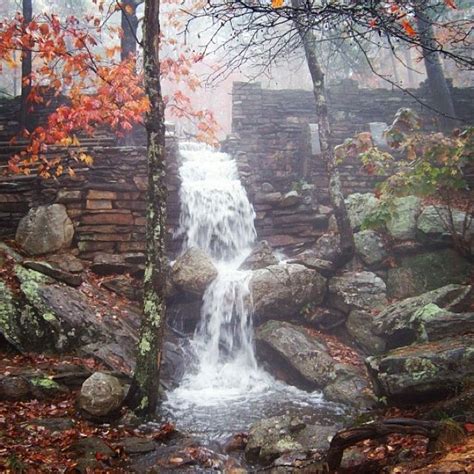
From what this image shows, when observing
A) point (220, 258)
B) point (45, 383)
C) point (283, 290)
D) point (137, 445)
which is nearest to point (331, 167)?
point (283, 290)

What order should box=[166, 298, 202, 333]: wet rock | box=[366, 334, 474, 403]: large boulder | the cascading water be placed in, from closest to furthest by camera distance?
1. box=[366, 334, 474, 403]: large boulder
2. the cascading water
3. box=[166, 298, 202, 333]: wet rock

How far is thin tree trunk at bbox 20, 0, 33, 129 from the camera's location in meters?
9.82

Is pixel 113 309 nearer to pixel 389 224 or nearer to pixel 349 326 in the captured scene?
pixel 349 326

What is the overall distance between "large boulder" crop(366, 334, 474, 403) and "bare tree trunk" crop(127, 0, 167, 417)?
9.86 feet

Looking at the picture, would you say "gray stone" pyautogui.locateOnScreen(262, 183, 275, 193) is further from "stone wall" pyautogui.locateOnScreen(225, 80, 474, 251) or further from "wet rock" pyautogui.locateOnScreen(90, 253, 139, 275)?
"wet rock" pyautogui.locateOnScreen(90, 253, 139, 275)

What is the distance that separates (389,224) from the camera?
30.5ft

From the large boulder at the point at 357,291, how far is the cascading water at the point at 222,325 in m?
1.91

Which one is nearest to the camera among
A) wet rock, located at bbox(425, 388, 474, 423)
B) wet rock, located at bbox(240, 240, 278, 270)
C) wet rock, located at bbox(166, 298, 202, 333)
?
wet rock, located at bbox(425, 388, 474, 423)

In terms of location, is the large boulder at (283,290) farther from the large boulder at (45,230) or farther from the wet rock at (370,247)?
the large boulder at (45,230)

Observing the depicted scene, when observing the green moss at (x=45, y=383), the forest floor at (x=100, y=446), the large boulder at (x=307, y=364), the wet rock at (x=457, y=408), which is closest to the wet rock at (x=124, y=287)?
the forest floor at (x=100, y=446)

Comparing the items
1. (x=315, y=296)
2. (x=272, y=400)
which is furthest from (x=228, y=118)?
(x=272, y=400)

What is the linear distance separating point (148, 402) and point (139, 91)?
7.04 metres

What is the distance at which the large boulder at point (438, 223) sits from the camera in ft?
27.6

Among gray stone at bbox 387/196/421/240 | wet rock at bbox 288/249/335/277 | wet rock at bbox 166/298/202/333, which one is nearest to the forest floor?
wet rock at bbox 166/298/202/333
